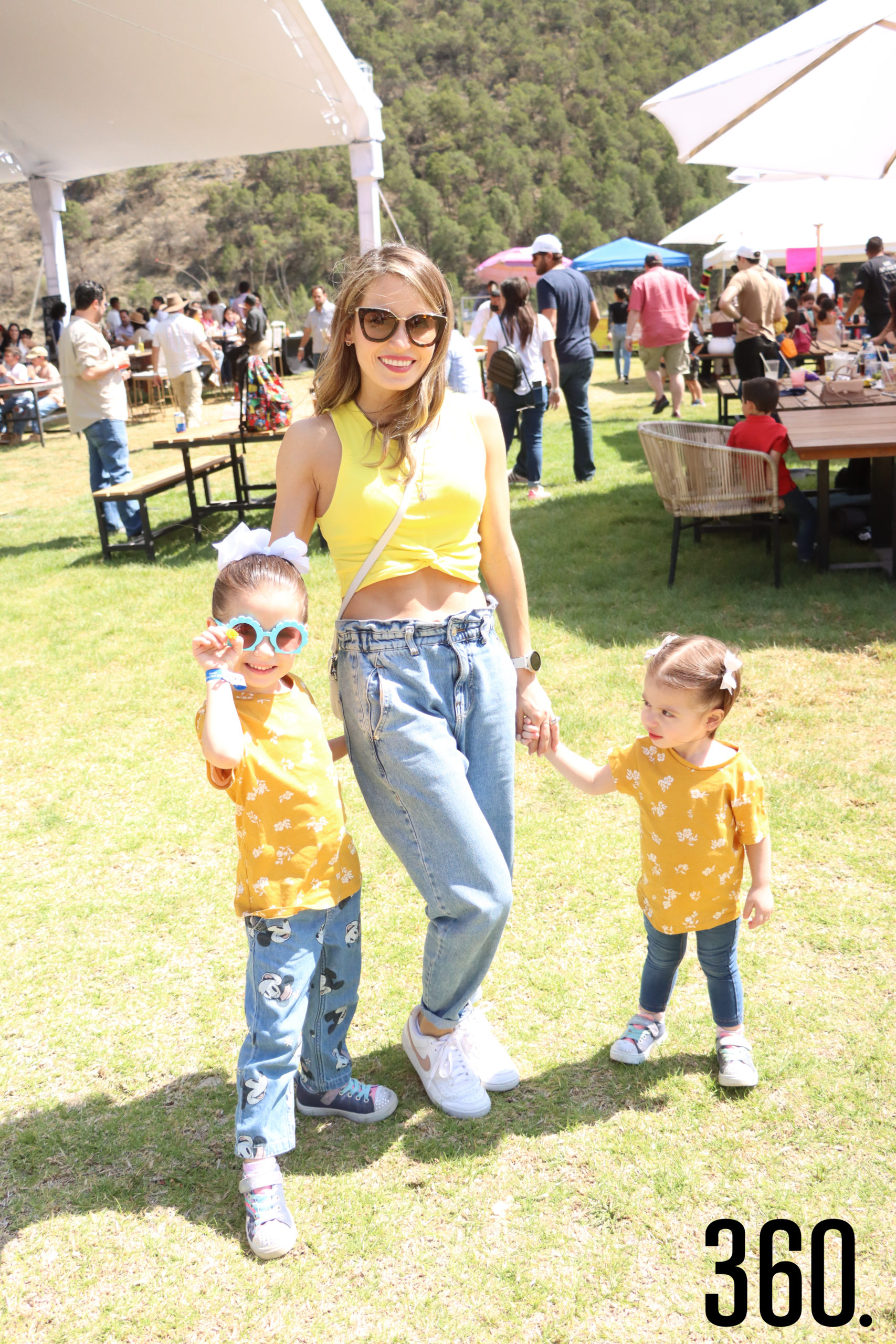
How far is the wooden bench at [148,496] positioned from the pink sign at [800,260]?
67.2 ft

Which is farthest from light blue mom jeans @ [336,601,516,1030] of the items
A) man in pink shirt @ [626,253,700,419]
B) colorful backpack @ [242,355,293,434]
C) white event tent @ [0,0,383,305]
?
man in pink shirt @ [626,253,700,419]

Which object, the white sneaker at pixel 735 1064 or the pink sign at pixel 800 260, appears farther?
the pink sign at pixel 800 260

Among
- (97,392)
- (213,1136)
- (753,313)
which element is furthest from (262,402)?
(213,1136)

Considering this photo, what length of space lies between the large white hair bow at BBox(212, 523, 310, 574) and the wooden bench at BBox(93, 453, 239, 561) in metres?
5.81

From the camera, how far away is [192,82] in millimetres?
10359

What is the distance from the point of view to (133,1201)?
2238 millimetres

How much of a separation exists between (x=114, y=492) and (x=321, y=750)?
241 inches

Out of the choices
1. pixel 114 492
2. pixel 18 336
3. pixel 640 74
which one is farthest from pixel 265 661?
pixel 640 74

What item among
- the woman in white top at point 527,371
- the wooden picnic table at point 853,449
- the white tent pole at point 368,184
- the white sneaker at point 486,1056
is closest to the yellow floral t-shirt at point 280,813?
the white sneaker at point 486,1056

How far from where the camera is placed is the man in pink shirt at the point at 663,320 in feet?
36.8

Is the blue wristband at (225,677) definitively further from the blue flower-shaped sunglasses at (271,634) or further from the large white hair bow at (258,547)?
the large white hair bow at (258,547)

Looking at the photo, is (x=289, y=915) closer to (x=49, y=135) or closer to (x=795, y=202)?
(x=795, y=202)


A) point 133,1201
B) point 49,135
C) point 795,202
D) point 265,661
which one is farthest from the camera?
point 49,135

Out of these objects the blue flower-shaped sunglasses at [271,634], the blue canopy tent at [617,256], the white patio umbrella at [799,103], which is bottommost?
the blue flower-shaped sunglasses at [271,634]
